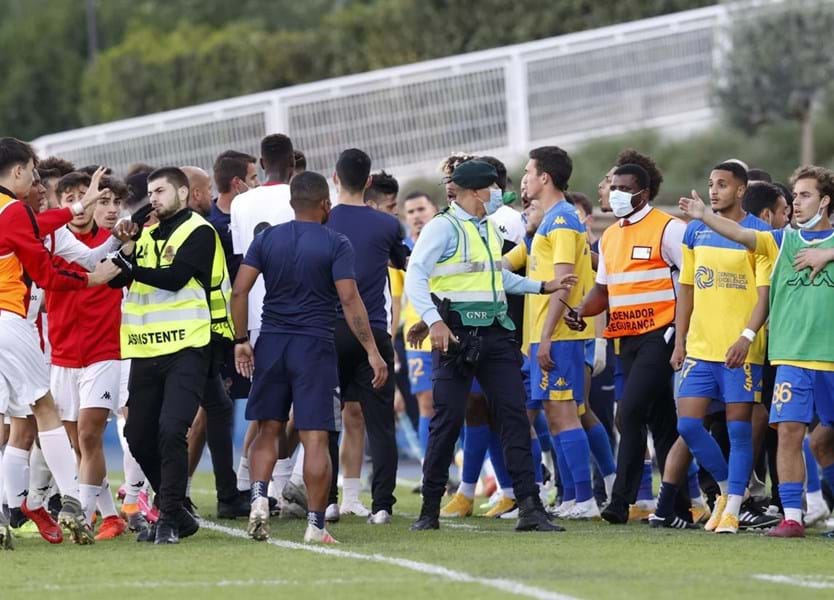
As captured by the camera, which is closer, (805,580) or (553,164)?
(805,580)

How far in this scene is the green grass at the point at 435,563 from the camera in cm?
837

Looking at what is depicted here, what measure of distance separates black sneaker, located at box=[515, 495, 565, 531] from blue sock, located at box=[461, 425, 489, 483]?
1642mm

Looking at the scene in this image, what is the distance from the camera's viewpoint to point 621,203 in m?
11.9

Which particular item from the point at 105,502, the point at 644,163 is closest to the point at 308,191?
the point at 105,502

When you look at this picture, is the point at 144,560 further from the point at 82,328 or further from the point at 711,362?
the point at 711,362

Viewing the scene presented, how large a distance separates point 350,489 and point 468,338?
2216 mm

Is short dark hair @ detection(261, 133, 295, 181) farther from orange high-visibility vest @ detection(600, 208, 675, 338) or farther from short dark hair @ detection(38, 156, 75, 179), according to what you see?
orange high-visibility vest @ detection(600, 208, 675, 338)

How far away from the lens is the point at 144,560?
968cm

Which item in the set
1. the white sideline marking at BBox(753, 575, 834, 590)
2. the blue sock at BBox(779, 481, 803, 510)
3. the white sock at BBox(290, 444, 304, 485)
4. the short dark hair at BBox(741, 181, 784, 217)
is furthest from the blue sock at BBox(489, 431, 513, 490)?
the white sideline marking at BBox(753, 575, 834, 590)

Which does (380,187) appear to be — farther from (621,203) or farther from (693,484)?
(693,484)

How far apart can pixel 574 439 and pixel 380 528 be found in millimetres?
1505

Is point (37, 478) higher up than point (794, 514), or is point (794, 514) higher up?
point (37, 478)

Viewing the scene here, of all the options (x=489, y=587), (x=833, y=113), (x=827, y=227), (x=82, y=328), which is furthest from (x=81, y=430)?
(x=833, y=113)

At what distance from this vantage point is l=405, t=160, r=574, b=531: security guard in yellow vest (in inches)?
441
